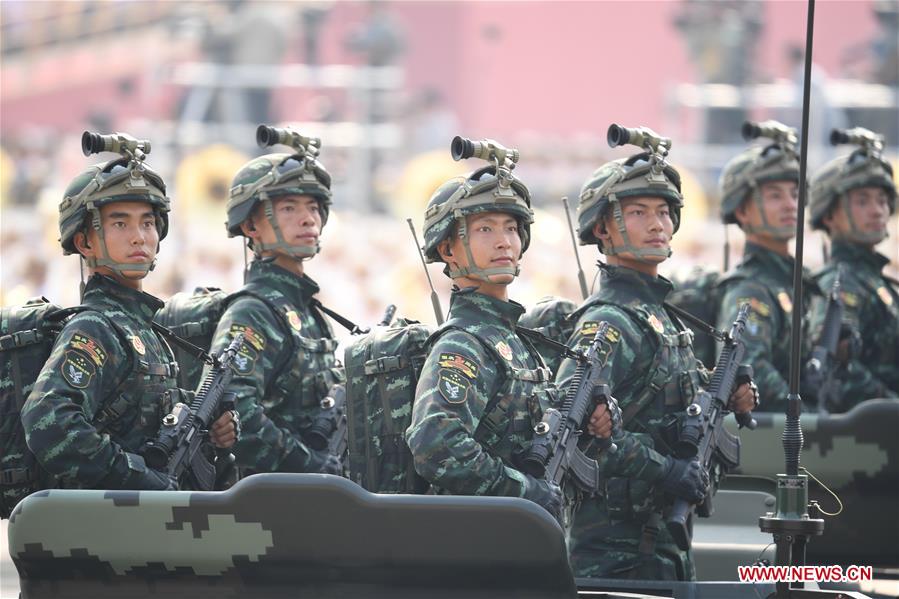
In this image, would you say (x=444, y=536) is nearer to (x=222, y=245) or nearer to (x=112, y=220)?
(x=112, y=220)

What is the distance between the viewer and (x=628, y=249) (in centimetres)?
841

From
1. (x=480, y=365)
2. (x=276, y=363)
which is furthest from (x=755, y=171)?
(x=480, y=365)

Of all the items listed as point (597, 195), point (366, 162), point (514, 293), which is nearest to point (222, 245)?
point (514, 293)

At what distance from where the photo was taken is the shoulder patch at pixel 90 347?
A: 7.31 m

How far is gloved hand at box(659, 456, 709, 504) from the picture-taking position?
7.94 meters

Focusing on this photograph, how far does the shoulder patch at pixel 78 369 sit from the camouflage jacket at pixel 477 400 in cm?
123

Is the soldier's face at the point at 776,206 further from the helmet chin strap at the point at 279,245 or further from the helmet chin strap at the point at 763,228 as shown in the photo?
the helmet chin strap at the point at 279,245

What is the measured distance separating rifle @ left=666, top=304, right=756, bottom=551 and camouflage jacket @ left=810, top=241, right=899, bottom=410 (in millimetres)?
2664

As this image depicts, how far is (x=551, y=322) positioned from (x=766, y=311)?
1.84 m

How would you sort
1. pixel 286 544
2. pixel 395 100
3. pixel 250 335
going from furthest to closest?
pixel 395 100 < pixel 250 335 < pixel 286 544

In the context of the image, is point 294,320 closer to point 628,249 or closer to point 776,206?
point 628,249

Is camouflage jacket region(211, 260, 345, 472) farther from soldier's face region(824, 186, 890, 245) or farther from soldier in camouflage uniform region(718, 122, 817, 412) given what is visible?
soldier's face region(824, 186, 890, 245)

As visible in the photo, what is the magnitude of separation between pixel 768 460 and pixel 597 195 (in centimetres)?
182

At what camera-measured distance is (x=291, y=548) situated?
21.5 feet
